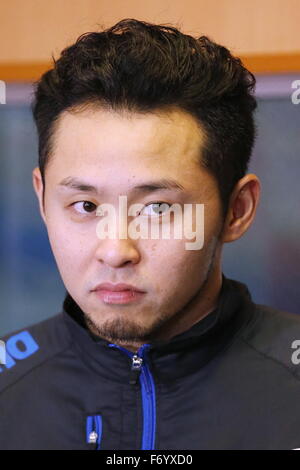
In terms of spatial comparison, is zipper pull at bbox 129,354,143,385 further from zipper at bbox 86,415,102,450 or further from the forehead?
the forehead

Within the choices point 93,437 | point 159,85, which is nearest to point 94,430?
point 93,437

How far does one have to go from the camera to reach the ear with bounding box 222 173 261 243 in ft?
2.74

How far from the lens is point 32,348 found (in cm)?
88

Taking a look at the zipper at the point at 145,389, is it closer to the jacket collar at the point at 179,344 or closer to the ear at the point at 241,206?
the jacket collar at the point at 179,344

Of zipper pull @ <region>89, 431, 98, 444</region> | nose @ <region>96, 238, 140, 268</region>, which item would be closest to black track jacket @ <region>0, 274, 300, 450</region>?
zipper pull @ <region>89, 431, 98, 444</region>

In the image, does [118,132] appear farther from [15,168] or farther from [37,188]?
[15,168]

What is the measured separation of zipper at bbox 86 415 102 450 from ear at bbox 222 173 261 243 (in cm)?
27

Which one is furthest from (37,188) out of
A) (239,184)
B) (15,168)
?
(239,184)

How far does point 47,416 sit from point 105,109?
37 centimetres

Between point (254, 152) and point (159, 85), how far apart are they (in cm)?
25

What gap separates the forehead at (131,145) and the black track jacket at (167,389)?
0.62 ft

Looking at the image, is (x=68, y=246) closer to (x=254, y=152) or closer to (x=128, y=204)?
(x=128, y=204)

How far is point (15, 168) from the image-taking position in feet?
3.36

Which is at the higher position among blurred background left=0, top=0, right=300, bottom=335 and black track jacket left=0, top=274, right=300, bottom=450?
blurred background left=0, top=0, right=300, bottom=335
